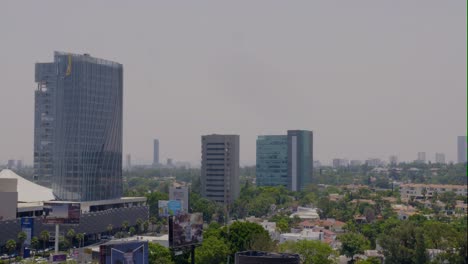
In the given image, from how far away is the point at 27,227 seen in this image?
55.1 meters

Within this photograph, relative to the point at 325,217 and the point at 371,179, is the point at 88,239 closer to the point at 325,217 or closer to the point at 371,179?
the point at 325,217

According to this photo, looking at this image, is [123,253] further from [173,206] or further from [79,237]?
[173,206]

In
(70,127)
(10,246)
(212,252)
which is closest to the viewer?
(212,252)

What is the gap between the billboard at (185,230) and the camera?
116 feet

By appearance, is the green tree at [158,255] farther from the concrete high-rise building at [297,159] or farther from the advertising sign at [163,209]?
the concrete high-rise building at [297,159]

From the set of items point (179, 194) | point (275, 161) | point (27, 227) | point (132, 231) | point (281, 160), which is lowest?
point (132, 231)

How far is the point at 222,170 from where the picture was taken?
104688mm

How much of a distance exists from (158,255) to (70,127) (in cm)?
3401

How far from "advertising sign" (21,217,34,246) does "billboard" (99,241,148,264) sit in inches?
986

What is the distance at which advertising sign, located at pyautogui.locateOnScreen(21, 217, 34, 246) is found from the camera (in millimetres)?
54656

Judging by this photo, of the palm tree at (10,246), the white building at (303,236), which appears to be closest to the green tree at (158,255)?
the palm tree at (10,246)

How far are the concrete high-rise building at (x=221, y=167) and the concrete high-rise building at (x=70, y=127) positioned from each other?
32220 millimetres

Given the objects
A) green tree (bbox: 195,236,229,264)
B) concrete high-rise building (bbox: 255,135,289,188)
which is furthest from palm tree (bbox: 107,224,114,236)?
concrete high-rise building (bbox: 255,135,289,188)

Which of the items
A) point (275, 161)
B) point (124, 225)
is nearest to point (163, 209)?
point (124, 225)
